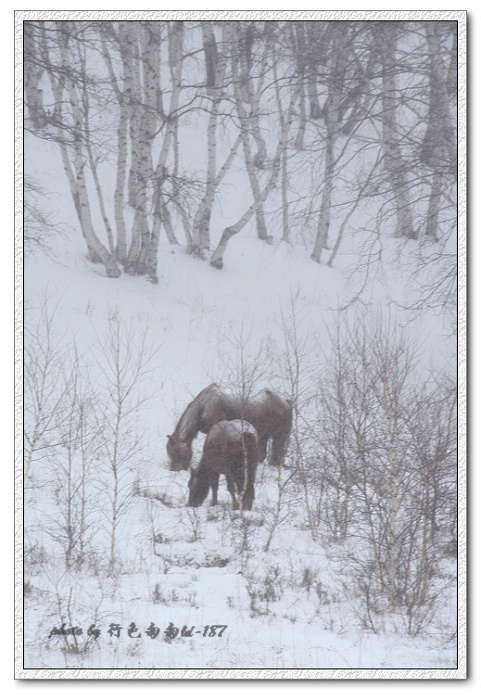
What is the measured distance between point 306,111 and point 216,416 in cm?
717

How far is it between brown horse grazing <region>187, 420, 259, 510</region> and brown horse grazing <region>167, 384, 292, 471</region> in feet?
1.94

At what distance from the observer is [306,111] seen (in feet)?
36.3

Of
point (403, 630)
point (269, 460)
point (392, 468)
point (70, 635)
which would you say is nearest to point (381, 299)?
point (269, 460)

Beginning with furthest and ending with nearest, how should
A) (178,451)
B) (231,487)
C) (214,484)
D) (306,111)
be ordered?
(306,111) < (178,451) < (214,484) < (231,487)

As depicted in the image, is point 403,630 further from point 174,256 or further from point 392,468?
point 174,256

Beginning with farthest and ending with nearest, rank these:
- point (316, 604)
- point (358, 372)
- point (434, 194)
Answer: point (358, 372) → point (434, 194) → point (316, 604)

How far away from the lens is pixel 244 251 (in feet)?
38.3

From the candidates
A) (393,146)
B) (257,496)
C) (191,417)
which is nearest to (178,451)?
(191,417)

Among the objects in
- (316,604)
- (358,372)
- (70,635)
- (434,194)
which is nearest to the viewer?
(70,635)

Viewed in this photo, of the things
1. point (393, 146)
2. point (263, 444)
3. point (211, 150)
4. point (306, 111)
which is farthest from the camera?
point (211, 150)

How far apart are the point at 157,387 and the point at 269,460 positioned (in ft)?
6.41

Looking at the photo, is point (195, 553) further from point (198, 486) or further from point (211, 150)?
point (211, 150)

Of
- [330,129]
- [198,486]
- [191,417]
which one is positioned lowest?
[198,486]

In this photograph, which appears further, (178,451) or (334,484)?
(178,451)
